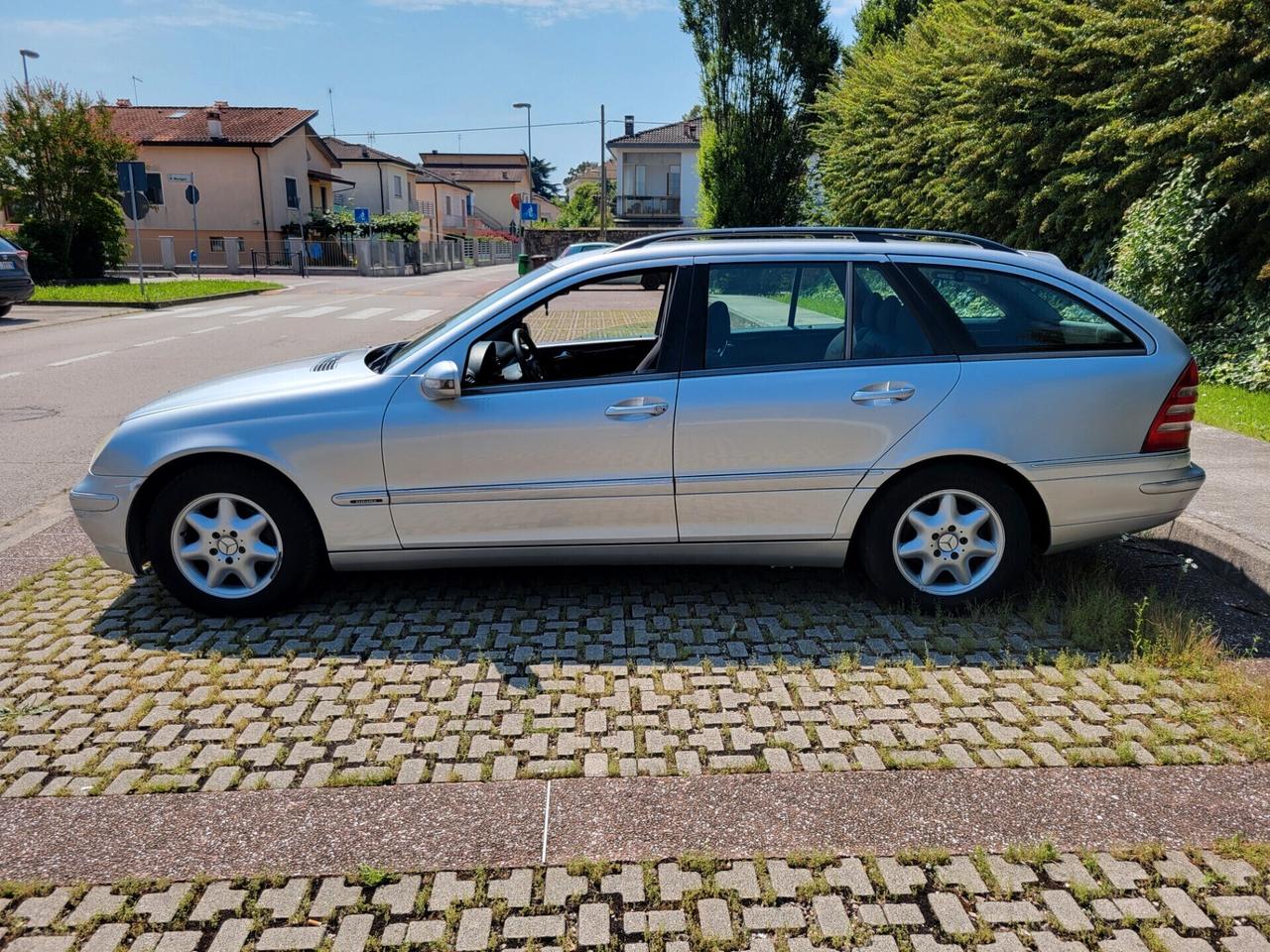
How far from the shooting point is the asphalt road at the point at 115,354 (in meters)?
7.92

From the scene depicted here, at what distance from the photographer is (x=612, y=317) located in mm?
18359

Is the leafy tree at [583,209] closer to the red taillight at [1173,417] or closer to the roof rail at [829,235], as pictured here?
the roof rail at [829,235]

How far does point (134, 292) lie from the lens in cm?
2650

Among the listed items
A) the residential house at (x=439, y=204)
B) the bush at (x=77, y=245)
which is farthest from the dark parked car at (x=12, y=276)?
the residential house at (x=439, y=204)

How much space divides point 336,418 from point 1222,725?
3641 mm

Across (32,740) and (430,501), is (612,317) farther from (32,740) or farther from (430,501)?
(32,740)

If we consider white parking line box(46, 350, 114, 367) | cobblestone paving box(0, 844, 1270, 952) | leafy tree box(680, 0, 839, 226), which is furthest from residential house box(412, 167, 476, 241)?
cobblestone paving box(0, 844, 1270, 952)

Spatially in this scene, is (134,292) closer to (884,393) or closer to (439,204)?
(884,393)

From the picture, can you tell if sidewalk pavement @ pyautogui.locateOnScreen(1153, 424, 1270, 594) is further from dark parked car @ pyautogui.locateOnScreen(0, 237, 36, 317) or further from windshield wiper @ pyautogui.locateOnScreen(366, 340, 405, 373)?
dark parked car @ pyautogui.locateOnScreen(0, 237, 36, 317)

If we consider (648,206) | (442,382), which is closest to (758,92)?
(442,382)

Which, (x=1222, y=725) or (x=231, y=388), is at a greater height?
(x=231, y=388)

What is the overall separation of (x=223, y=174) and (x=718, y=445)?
2057 inches

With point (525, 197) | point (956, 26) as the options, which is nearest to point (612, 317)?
point (956, 26)

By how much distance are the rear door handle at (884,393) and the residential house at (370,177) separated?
6533 cm
